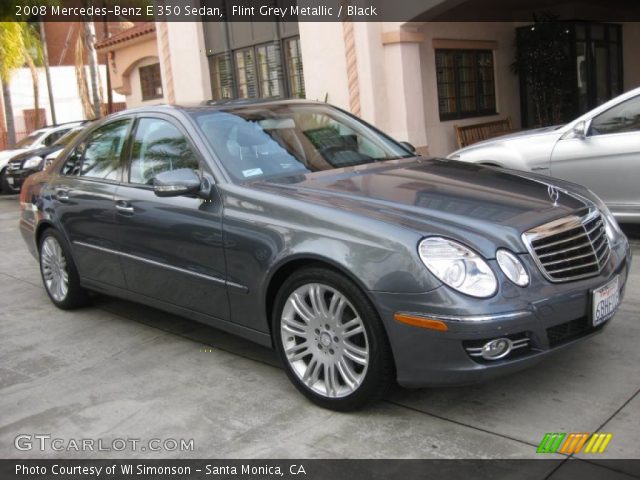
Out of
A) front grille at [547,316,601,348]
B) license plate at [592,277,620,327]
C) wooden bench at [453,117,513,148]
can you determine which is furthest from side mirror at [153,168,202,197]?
wooden bench at [453,117,513,148]

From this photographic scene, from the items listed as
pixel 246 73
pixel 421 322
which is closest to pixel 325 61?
pixel 246 73

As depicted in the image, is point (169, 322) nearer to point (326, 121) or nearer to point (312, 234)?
point (326, 121)

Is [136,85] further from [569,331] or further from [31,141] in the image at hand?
[569,331]

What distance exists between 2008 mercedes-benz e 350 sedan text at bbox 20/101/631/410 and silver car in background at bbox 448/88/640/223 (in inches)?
100

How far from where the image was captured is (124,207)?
486cm

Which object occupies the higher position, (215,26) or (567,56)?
(215,26)

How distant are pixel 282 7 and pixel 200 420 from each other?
37.0 feet

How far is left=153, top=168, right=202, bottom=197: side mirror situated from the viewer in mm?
4129

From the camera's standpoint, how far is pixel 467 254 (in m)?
3.27

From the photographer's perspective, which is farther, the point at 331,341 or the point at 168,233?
the point at 168,233

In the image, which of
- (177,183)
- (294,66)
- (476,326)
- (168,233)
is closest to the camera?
(476,326)

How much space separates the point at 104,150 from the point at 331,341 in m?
2.72

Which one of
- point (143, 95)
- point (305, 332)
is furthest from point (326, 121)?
point (143, 95)

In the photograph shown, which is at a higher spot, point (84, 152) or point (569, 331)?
point (84, 152)
